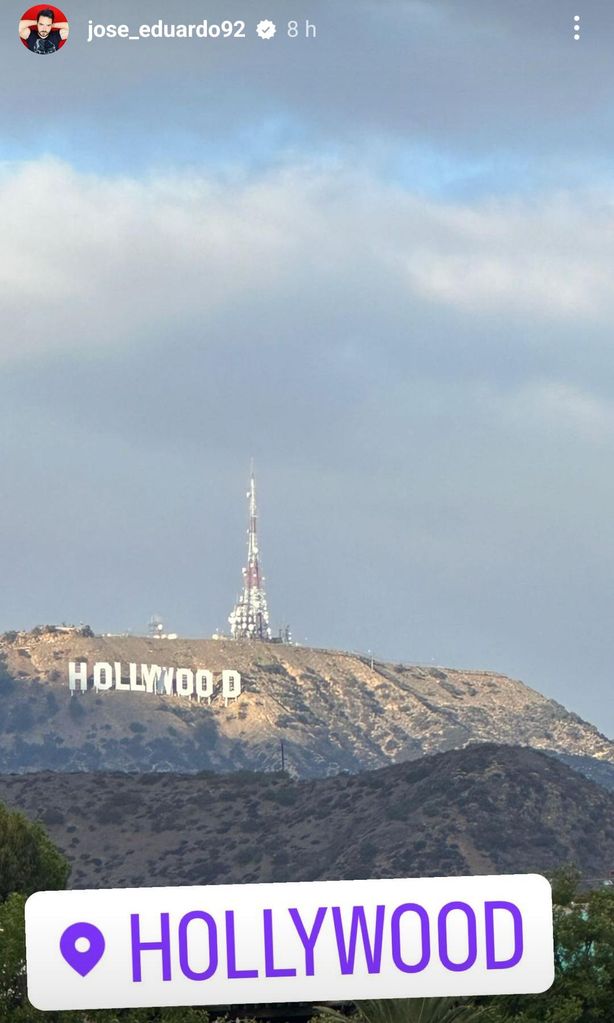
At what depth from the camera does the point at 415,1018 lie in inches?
1090

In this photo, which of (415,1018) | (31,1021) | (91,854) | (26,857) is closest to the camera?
(415,1018)

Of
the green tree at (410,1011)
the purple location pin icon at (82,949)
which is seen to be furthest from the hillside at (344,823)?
the purple location pin icon at (82,949)

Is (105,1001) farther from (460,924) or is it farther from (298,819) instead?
(298,819)

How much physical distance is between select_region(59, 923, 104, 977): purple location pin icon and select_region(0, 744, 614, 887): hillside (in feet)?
450

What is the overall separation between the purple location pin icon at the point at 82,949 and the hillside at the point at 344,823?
137 m

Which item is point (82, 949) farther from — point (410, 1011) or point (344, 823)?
point (344, 823)

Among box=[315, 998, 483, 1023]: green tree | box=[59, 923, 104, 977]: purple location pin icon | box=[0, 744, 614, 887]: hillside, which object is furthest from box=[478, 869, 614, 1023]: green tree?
box=[0, 744, 614, 887]: hillside

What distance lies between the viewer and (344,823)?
17700 cm

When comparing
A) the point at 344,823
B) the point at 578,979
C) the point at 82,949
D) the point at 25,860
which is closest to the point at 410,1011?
the point at 82,949

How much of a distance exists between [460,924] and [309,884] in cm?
156

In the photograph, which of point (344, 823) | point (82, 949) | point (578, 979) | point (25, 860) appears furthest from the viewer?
point (344, 823)

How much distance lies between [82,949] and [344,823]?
16111cm

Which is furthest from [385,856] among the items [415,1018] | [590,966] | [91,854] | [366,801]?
[415,1018]

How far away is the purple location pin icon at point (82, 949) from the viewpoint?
17.9 metres
